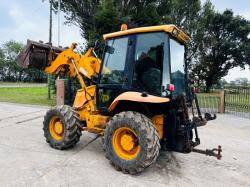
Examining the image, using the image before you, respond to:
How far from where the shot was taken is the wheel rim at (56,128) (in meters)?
5.45

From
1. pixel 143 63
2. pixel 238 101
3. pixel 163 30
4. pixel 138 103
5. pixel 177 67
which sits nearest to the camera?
pixel 163 30

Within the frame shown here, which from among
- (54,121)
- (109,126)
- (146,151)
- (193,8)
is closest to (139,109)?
(109,126)

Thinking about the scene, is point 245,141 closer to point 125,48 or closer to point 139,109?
point 139,109

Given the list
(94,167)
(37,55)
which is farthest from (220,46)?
(94,167)

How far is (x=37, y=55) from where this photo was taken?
19.1 feet

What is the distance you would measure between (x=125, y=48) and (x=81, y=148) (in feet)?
7.68

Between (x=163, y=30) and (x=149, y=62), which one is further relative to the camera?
(x=149, y=62)

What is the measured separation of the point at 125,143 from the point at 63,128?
156 centimetres

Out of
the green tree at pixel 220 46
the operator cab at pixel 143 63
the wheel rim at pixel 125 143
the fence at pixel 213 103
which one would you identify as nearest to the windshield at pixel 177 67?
the operator cab at pixel 143 63

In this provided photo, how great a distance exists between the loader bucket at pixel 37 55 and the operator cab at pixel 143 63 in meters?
1.63

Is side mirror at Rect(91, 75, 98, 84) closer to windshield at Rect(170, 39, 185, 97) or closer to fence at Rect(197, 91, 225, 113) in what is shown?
windshield at Rect(170, 39, 185, 97)

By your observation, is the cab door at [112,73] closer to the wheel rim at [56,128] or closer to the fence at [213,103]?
the wheel rim at [56,128]

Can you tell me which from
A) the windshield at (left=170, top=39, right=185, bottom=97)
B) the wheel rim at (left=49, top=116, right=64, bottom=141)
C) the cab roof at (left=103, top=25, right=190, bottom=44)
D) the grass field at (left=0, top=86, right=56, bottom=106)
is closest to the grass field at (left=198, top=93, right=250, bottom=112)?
the windshield at (left=170, top=39, right=185, bottom=97)

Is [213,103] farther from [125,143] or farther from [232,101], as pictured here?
[125,143]
